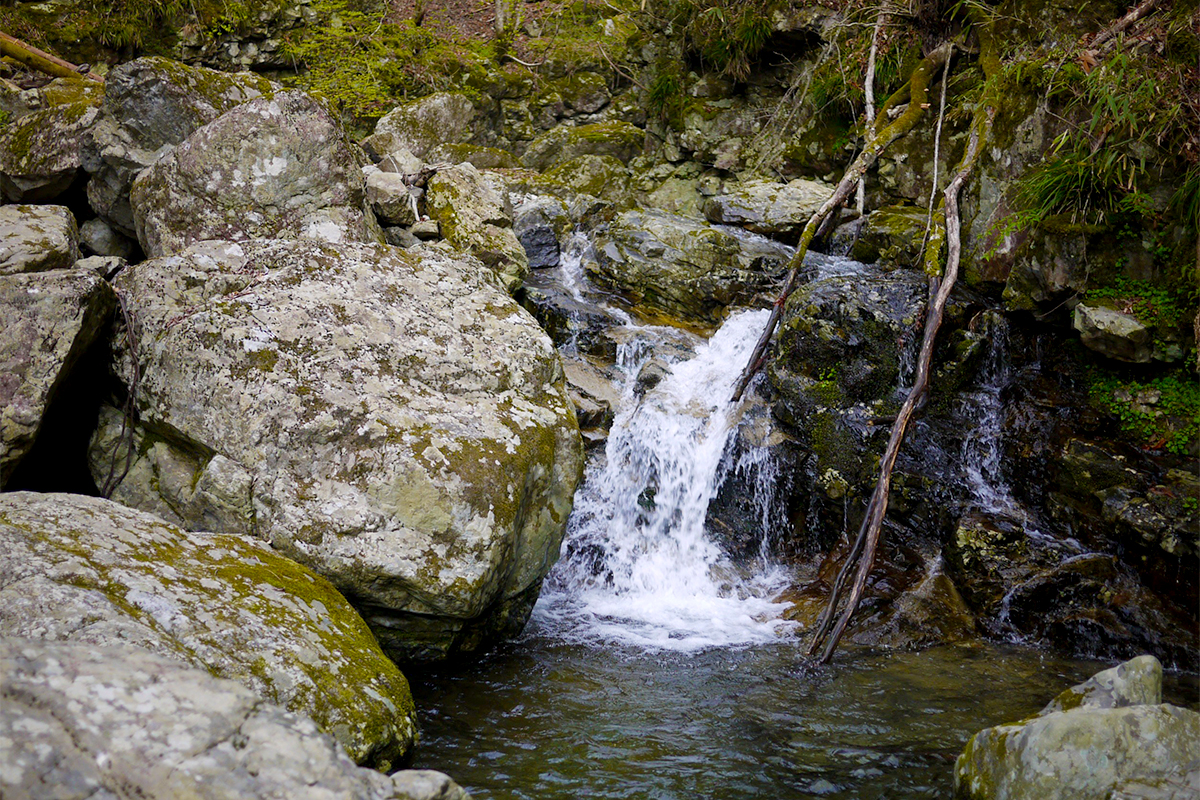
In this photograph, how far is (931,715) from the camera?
14.2ft

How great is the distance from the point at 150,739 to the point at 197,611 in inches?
57.6

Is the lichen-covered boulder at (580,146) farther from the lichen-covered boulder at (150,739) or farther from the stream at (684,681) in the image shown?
the lichen-covered boulder at (150,739)

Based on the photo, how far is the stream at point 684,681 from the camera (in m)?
3.69

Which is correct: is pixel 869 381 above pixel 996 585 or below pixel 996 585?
above

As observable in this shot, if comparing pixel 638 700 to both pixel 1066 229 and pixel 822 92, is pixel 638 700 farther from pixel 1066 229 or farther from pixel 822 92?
pixel 822 92

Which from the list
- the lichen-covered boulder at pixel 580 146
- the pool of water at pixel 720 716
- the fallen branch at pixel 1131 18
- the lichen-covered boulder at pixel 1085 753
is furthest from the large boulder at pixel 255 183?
the lichen-covered boulder at pixel 580 146

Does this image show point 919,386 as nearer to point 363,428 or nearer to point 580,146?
point 363,428

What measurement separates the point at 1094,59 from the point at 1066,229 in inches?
61.8

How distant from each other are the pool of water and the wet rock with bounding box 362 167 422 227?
4852mm

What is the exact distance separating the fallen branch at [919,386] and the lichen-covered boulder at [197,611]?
2.98m

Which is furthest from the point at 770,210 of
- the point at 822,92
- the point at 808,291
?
the point at 808,291

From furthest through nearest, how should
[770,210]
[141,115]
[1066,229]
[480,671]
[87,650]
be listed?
1. [770,210]
2. [141,115]
3. [1066,229]
4. [480,671]
5. [87,650]

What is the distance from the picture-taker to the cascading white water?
18.9 feet

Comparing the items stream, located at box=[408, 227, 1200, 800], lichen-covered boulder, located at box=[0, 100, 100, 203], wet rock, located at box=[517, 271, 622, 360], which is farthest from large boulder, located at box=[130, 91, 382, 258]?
stream, located at box=[408, 227, 1200, 800]
